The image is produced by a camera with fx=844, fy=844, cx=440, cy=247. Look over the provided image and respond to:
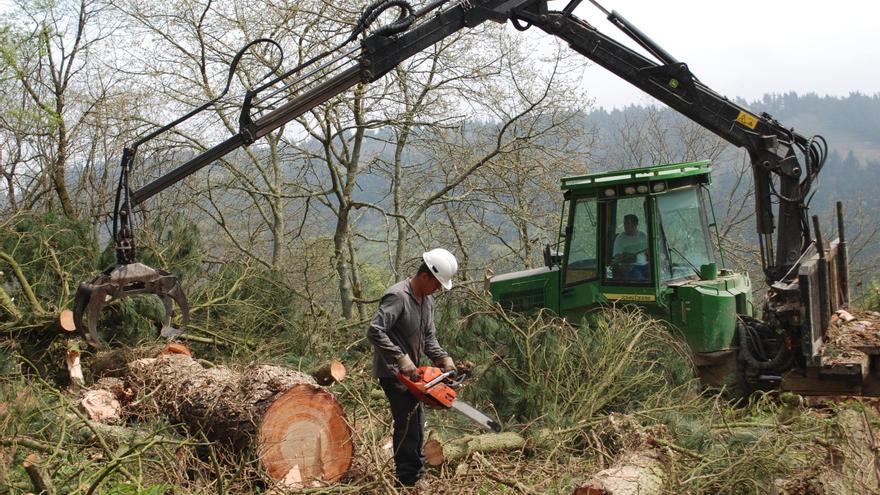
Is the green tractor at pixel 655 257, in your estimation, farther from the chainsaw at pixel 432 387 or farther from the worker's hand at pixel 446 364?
the chainsaw at pixel 432 387

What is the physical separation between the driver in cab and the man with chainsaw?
2983 mm

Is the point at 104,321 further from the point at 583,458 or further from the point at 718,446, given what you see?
the point at 718,446

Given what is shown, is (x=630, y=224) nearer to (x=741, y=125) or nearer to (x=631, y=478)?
(x=741, y=125)

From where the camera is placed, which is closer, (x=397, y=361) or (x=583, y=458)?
(x=397, y=361)

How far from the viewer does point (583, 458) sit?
5.70 m

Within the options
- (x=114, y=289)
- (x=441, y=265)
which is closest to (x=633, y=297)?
(x=441, y=265)

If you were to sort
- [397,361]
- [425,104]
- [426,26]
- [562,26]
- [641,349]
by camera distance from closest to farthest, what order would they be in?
[397,361] < [641,349] < [426,26] < [562,26] < [425,104]

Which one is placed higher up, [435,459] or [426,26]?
[426,26]

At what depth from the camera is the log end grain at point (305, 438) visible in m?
5.37

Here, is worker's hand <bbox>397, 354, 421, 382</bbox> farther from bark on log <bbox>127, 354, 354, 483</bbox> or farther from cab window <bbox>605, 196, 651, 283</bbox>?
cab window <bbox>605, 196, 651, 283</bbox>

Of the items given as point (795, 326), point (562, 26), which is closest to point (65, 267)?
point (562, 26)

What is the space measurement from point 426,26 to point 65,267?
4.14 meters

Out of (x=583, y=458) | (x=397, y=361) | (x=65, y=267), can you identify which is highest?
(x=65, y=267)

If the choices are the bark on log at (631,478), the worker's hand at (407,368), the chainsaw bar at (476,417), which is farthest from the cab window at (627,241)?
the worker's hand at (407,368)
